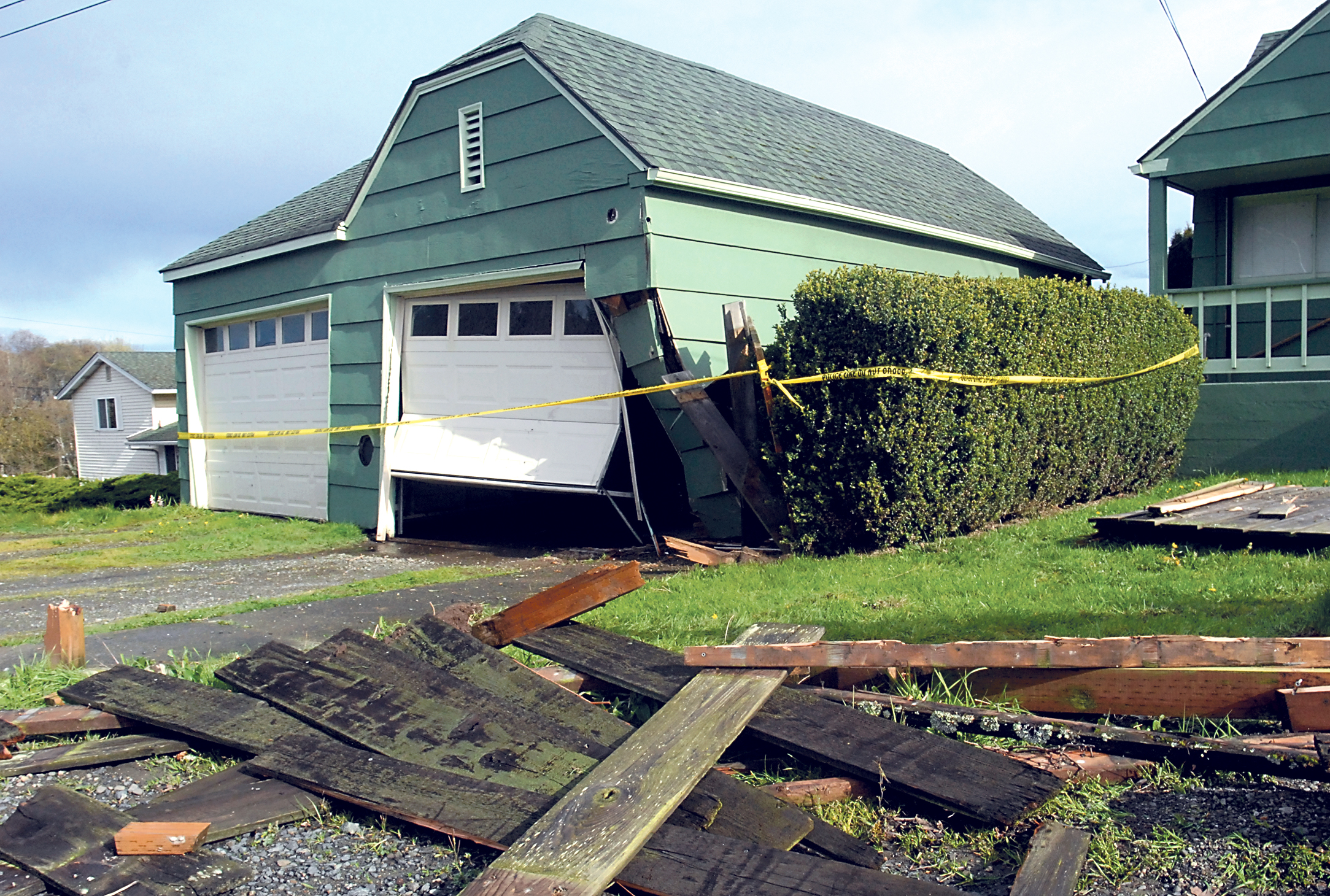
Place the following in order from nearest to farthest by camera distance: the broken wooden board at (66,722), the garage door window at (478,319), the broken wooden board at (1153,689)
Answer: the broken wooden board at (1153,689), the broken wooden board at (66,722), the garage door window at (478,319)

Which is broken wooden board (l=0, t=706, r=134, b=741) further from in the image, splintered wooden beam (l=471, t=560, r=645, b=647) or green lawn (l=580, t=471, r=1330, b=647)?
green lawn (l=580, t=471, r=1330, b=647)

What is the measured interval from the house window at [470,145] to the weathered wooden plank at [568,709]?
7.17 meters

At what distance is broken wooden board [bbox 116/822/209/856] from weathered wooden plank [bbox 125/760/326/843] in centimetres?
9

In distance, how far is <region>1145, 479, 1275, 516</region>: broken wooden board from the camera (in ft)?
23.8

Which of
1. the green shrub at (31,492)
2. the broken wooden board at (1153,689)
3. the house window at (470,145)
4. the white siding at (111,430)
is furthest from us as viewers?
the white siding at (111,430)

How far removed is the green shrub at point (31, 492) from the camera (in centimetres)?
1895

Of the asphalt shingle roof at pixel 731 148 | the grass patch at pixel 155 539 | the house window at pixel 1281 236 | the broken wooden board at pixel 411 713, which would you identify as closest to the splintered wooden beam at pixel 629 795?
the broken wooden board at pixel 411 713

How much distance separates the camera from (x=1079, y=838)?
288cm

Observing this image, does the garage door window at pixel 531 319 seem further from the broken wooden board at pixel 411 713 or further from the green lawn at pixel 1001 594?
the broken wooden board at pixel 411 713

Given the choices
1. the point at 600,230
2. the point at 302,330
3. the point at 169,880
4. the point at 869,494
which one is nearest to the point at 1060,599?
the point at 869,494

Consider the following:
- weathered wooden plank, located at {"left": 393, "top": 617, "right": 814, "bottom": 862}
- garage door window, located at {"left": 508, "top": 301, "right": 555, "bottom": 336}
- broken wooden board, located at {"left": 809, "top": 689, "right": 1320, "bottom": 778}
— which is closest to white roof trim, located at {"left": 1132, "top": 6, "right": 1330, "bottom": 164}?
garage door window, located at {"left": 508, "top": 301, "right": 555, "bottom": 336}

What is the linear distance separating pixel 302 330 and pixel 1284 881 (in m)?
12.9

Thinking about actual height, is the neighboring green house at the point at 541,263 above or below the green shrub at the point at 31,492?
above

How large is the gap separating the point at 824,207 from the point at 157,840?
29.8 feet
